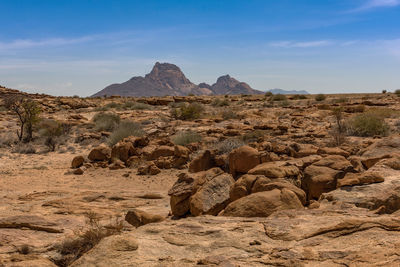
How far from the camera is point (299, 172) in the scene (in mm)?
6910

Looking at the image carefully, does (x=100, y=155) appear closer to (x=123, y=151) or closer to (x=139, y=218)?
(x=123, y=151)

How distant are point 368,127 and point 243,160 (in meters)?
10.3

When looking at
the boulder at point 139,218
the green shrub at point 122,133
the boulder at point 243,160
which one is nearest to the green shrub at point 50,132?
the green shrub at point 122,133

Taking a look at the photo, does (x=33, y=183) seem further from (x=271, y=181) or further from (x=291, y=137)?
(x=291, y=137)

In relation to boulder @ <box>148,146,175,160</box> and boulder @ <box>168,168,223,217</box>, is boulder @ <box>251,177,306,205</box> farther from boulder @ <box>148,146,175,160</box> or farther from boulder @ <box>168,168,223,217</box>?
boulder @ <box>148,146,175,160</box>

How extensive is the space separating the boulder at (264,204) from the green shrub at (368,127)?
12031 millimetres

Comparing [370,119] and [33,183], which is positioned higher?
[370,119]

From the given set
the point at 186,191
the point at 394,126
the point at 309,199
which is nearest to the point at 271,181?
the point at 309,199

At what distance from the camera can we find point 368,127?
15930mm

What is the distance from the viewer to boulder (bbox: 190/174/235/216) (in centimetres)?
602

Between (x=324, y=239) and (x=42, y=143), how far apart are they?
1674 cm

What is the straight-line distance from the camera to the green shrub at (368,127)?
15.8m

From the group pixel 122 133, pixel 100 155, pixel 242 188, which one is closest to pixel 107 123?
pixel 122 133

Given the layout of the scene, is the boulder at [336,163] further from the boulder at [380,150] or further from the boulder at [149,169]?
the boulder at [149,169]
